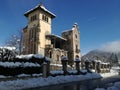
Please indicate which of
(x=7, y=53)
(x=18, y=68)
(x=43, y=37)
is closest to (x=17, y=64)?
(x=18, y=68)

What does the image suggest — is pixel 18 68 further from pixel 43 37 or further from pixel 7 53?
pixel 43 37

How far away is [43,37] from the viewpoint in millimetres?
49500

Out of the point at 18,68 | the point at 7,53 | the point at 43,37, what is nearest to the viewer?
the point at 18,68

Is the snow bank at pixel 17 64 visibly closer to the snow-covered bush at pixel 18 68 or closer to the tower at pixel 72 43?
the snow-covered bush at pixel 18 68

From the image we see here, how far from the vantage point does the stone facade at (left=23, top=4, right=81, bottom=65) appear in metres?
48.5

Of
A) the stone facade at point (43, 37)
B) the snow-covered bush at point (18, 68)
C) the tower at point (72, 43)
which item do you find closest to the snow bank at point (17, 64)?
the snow-covered bush at point (18, 68)

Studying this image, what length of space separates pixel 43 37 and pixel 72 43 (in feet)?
35.3

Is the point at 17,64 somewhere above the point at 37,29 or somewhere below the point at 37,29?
below

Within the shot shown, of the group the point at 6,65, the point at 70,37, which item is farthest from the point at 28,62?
the point at 70,37

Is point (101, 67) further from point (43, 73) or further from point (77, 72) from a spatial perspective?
point (43, 73)

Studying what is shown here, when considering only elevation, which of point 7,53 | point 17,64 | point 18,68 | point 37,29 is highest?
point 37,29

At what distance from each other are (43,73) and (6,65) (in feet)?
18.9

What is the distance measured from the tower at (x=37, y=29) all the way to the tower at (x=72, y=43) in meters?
7.59

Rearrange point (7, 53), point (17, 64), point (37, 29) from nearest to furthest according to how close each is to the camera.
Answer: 1. point (17, 64)
2. point (7, 53)
3. point (37, 29)
